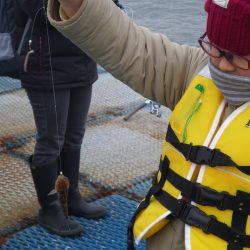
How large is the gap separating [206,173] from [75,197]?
175 cm

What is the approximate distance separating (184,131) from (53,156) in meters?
1.43

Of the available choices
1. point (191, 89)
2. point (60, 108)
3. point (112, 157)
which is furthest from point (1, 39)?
point (112, 157)

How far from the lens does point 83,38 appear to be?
161cm

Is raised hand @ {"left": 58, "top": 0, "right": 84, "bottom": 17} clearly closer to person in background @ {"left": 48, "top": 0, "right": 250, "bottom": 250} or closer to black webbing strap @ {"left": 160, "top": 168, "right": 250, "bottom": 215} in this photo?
person in background @ {"left": 48, "top": 0, "right": 250, "bottom": 250}

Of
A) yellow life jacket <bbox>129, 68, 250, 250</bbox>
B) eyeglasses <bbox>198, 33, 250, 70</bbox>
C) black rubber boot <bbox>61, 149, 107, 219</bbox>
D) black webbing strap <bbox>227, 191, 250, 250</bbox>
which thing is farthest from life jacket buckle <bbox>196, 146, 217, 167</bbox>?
black rubber boot <bbox>61, 149, 107, 219</bbox>

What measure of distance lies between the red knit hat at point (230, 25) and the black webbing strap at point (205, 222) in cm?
52

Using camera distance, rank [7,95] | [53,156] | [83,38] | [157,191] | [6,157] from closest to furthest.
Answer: [83,38]
[157,191]
[53,156]
[6,157]
[7,95]

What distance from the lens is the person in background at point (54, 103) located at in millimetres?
2674

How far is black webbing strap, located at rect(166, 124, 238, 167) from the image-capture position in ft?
5.04

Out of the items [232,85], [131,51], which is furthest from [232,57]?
[131,51]

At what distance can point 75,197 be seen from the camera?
126 inches

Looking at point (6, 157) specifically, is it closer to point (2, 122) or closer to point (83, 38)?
point (2, 122)

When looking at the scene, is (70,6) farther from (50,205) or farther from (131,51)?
(50,205)

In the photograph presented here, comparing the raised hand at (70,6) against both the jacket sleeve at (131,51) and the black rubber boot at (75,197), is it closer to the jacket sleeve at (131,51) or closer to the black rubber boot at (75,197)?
the jacket sleeve at (131,51)
